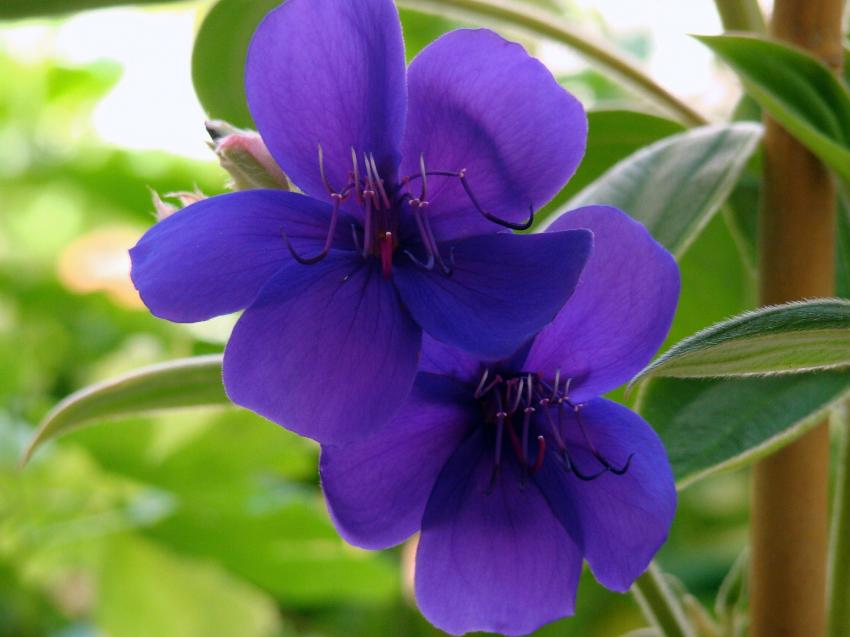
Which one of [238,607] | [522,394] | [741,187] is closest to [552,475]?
[522,394]

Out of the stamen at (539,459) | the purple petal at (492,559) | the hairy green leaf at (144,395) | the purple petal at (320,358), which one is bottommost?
the hairy green leaf at (144,395)

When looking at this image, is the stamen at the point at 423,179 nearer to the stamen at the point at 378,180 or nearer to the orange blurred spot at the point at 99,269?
the stamen at the point at 378,180

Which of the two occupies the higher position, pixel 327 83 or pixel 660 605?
pixel 327 83

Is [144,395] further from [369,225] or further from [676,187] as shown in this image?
[676,187]

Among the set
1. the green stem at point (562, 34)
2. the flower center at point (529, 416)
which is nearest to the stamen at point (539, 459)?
the flower center at point (529, 416)

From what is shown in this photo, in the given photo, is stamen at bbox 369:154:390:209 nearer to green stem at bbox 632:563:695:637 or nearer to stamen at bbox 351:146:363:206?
stamen at bbox 351:146:363:206

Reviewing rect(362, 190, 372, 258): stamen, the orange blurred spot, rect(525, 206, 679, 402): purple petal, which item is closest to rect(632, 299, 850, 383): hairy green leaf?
rect(525, 206, 679, 402): purple petal

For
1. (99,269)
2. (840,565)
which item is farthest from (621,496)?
(99,269)

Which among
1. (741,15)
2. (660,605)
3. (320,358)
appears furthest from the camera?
(741,15)
